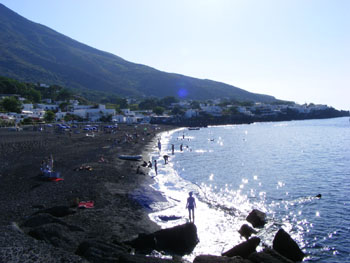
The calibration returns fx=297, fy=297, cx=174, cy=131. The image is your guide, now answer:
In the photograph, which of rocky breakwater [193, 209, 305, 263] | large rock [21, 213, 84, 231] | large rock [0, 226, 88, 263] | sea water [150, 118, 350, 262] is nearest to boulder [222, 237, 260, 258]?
rocky breakwater [193, 209, 305, 263]

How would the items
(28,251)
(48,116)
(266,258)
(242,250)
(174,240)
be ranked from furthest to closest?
(48,116) < (174,240) < (242,250) < (266,258) < (28,251)

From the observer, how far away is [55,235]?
9930mm

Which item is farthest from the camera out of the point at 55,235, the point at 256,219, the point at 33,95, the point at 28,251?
the point at 33,95

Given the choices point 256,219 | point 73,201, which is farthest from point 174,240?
point 73,201

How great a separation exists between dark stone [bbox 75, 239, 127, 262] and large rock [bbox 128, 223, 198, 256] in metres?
1.83

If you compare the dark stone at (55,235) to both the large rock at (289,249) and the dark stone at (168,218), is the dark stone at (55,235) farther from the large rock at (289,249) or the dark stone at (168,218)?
the large rock at (289,249)

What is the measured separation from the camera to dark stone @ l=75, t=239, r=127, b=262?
8688 mm

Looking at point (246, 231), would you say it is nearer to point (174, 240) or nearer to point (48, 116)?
point (174, 240)

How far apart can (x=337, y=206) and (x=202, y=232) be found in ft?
30.5

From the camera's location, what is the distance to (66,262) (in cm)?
788

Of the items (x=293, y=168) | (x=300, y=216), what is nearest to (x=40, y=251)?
(x=300, y=216)

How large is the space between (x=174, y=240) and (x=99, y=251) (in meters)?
3.51

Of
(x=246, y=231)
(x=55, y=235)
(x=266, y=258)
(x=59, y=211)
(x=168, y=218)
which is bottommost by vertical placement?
(x=168, y=218)

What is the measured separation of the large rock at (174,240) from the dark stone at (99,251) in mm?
1832
